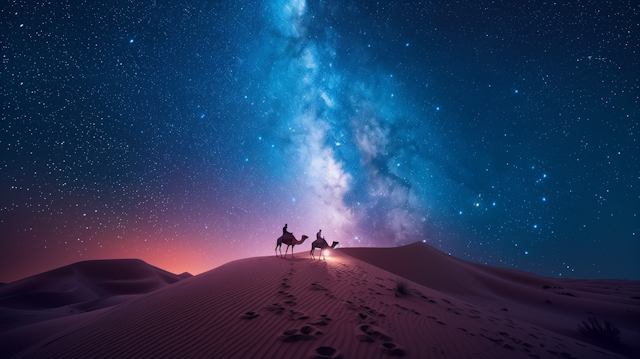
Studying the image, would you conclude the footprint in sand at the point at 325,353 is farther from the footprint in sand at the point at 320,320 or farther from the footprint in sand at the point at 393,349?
the footprint in sand at the point at 320,320

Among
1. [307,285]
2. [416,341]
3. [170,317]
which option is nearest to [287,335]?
[416,341]

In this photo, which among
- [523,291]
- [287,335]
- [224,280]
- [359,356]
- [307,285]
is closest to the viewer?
[359,356]

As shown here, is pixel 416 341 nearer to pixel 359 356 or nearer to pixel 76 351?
pixel 359 356

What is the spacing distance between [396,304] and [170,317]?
207 inches

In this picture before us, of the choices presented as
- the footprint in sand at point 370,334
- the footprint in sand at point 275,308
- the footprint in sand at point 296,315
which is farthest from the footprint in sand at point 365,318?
the footprint in sand at point 275,308

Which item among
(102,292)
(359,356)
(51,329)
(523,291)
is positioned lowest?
(102,292)

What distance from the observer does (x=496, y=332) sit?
5.08m

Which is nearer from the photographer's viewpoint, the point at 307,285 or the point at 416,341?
the point at 416,341

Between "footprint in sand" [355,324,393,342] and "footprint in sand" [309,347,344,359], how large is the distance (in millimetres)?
627

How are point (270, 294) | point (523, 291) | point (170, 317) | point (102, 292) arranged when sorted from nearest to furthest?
1. point (170, 317)
2. point (270, 294)
3. point (523, 291)
4. point (102, 292)

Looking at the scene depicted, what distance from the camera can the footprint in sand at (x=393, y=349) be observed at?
3.22 metres

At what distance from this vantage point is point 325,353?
10.2ft

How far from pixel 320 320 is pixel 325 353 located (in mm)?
1056

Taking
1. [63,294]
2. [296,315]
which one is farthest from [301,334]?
[63,294]
